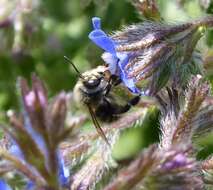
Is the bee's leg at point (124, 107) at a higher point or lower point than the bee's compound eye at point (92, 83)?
lower

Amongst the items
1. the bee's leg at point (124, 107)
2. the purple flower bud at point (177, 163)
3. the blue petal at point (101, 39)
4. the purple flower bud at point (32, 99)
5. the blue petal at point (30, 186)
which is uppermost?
the purple flower bud at point (32, 99)

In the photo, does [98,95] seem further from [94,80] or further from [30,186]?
[30,186]

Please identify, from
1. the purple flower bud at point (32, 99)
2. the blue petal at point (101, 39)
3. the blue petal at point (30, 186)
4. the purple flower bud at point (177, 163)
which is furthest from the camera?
the blue petal at point (101, 39)

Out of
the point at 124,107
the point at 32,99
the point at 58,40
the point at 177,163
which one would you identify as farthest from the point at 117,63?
the point at 58,40

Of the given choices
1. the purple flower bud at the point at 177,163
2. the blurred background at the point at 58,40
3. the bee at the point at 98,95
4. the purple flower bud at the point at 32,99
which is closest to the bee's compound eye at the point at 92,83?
the bee at the point at 98,95

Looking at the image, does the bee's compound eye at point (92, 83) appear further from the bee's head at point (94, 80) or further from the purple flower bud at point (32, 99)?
the purple flower bud at point (32, 99)

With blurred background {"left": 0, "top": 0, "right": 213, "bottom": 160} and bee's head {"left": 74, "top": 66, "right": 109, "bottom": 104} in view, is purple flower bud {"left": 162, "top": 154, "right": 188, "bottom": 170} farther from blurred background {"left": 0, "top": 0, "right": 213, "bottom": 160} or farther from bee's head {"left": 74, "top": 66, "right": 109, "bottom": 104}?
blurred background {"left": 0, "top": 0, "right": 213, "bottom": 160}

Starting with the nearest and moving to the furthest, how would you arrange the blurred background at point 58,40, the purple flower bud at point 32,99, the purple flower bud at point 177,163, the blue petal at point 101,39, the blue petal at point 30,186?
the purple flower bud at point 32,99 → the blue petal at point 30,186 → the purple flower bud at point 177,163 → the blue petal at point 101,39 → the blurred background at point 58,40

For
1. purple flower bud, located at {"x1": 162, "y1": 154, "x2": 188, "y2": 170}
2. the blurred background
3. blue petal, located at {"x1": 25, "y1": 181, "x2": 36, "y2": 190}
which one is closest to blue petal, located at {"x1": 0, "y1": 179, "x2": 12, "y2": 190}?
blue petal, located at {"x1": 25, "y1": 181, "x2": 36, "y2": 190}
